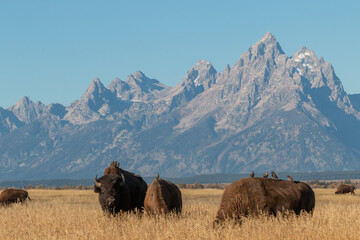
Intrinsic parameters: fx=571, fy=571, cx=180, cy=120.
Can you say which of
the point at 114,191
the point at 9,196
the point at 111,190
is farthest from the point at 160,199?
the point at 9,196

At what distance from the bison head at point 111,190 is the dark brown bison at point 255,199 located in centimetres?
455

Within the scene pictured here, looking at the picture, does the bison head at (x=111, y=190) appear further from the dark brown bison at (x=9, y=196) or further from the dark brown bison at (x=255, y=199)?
the dark brown bison at (x=9, y=196)

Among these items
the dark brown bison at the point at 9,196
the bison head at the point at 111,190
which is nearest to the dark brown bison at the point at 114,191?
the bison head at the point at 111,190

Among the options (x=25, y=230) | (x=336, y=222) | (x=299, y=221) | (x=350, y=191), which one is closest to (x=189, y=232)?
(x=299, y=221)

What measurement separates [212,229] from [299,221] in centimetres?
257

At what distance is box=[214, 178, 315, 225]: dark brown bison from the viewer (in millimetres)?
17000

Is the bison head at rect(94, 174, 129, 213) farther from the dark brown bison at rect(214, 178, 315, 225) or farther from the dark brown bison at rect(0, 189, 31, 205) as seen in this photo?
the dark brown bison at rect(0, 189, 31, 205)

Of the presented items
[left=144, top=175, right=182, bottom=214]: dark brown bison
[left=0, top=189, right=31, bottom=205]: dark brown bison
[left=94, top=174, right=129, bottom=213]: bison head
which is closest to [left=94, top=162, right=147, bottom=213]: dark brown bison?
[left=94, top=174, right=129, bottom=213]: bison head

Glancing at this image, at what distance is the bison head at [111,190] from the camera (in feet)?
66.4

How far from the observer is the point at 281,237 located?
14414mm

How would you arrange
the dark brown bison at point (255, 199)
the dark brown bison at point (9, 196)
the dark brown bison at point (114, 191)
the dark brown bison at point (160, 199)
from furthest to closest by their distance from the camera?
1. the dark brown bison at point (9, 196)
2. the dark brown bison at point (160, 199)
3. the dark brown bison at point (114, 191)
4. the dark brown bison at point (255, 199)

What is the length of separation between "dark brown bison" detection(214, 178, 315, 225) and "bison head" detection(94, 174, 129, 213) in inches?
179

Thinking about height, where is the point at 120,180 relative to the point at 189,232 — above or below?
above

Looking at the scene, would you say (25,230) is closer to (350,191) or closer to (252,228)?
(252,228)
